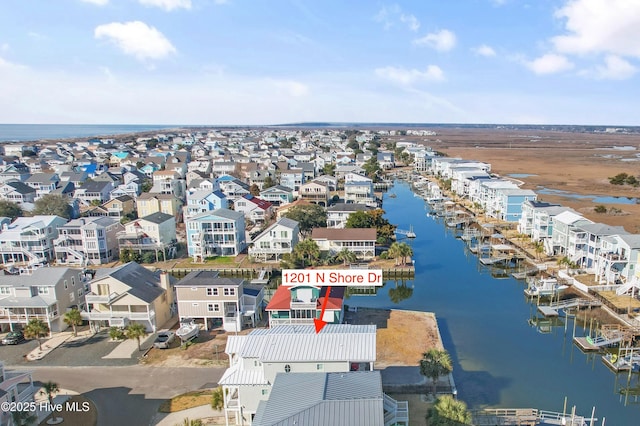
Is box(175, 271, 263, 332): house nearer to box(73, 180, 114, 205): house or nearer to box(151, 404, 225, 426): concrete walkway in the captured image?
box(151, 404, 225, 426): concrete walkway

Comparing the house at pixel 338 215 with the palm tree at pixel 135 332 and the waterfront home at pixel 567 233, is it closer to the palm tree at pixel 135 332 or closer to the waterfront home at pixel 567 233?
the waterfront home at pixel 567 233

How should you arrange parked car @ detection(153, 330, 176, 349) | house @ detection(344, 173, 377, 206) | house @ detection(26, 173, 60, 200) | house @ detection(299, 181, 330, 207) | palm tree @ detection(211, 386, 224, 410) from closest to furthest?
palm tree @ detection(211, 386, 224, 410) < parked car @ detection(153, 330, 176, 349) < house @ detection(299, 181, 330, 207) < house @ detection(344, 173, 377, 206) < house @ detection(26, 173, 60, 200)

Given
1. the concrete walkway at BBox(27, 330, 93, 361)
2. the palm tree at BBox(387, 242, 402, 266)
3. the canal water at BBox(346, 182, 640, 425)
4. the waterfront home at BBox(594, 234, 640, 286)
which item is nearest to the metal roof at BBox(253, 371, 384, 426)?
the canal water at BBox(346, 182, 640, 425)

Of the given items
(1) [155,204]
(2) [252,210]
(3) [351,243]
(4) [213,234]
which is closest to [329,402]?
(3) [351,243]

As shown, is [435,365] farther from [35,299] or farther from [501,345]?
[35,299]

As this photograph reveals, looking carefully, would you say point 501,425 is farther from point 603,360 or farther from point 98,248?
point 98,248

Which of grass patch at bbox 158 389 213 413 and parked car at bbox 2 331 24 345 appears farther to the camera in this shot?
parked car at bbox 2 331 24 345
